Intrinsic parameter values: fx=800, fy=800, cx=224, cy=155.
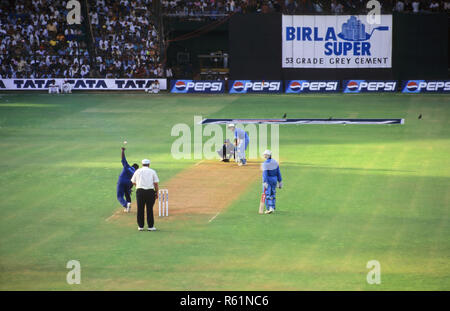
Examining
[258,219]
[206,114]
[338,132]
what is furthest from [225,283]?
[206,114]

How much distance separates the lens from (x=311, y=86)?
59.2m

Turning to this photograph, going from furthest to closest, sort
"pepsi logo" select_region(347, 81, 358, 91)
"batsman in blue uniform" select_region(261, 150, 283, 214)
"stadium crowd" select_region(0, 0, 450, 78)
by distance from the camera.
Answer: "stadium crowd" select_region(0, 0, 450, 78) < "pepsi logo" select_region(347, 81, 358, 91) < "batsman in blue uniform" select_region(261, 150, 283, 214)

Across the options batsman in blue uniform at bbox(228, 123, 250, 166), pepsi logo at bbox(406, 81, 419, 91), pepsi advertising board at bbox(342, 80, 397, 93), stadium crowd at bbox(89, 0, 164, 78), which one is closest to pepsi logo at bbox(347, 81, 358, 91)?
pepsi advertising board at bbox(342, 80, 397, 93)

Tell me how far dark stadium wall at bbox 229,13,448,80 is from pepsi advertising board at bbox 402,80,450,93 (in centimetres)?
233

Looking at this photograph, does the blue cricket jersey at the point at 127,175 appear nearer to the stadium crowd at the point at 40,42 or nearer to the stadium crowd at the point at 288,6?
the stadium crowd at the point at 288,6

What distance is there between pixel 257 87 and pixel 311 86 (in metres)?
4.00

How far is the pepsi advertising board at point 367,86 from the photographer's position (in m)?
57.9

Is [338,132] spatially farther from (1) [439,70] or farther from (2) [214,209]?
(1) [439,70]

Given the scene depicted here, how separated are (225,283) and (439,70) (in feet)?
154

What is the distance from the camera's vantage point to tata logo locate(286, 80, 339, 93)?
193ft

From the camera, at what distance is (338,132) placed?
40062mm

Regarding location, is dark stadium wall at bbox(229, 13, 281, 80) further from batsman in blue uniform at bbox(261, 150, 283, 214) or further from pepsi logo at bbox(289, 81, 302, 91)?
batsman in blue uniform at bbox(261, 150, 283, 214)

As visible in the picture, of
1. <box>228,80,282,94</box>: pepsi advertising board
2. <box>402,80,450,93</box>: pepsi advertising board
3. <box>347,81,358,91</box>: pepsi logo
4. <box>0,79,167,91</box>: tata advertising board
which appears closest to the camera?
<box>402,80,450,93</box>: pepsi advertising board

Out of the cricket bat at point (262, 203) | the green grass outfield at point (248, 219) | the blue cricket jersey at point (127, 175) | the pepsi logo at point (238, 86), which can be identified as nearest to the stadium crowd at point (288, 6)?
the pepsi logo at point (238, 86)
